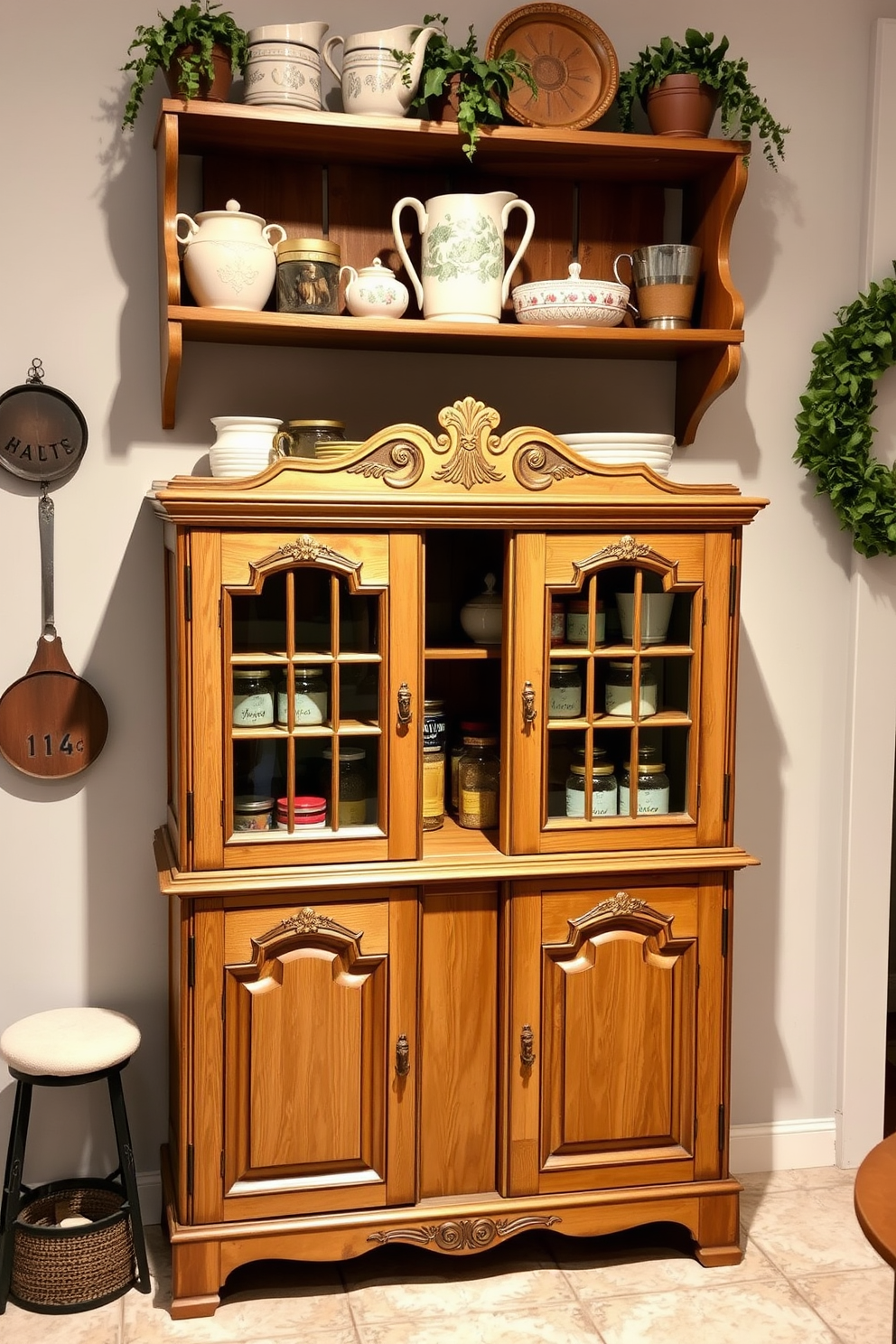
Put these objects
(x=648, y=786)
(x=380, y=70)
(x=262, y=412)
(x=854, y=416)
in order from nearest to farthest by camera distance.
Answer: (x=380, y=70), (x=648, y=786), (x=262, y=412), (x=854, y=416)

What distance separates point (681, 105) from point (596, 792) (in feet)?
4.36

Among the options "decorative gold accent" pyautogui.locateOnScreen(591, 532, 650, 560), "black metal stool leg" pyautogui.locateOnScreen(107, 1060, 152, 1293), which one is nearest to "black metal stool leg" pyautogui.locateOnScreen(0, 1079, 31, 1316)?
"black metal stool leg" pyautogui.locateOnScreen(107, 1060, 152, 1293)

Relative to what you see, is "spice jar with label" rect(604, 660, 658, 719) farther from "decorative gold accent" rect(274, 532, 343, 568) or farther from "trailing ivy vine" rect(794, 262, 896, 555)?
"trailing ivy vine" rect(794, 262, 896, 555)

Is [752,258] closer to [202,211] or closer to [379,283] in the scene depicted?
[379,283]

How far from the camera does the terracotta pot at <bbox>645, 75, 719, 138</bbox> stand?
253 cm

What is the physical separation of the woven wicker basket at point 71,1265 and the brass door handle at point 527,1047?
788 mm

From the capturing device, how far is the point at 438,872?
2.38 m

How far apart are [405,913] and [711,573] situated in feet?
2.78

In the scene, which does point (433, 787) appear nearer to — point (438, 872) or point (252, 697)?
point (438, 872)

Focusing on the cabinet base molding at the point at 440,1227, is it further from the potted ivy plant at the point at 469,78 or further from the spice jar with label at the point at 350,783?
the potted ivy plant at the point at 469,78

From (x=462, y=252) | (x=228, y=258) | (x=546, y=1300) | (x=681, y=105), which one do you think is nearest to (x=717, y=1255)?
(x=546, y=1300)

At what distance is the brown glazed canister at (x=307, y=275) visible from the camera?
95.7 inches

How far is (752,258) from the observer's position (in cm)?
284

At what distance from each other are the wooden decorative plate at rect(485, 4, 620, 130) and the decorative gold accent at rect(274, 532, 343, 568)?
3.04 ft
